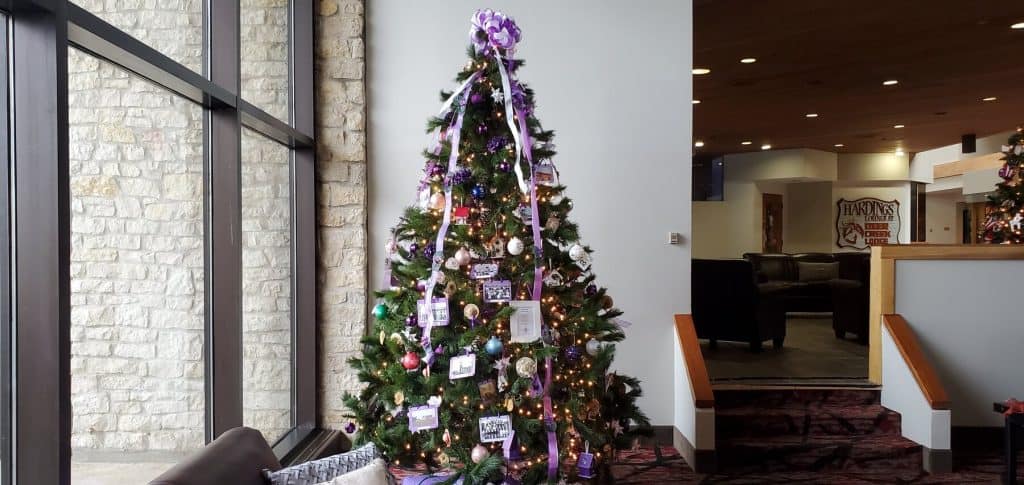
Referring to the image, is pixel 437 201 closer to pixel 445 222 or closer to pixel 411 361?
pixel 445 222

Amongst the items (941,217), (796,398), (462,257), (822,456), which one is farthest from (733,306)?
(941,217)

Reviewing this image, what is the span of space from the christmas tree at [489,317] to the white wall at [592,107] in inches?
57.2

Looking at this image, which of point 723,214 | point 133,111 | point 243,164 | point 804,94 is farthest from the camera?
point 723,214

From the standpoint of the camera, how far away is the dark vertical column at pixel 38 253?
5.96ft

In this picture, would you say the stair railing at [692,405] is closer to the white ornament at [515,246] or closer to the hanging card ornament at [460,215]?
the white ornament at [515,246]

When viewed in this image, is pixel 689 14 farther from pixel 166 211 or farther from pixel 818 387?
pixel 166 211

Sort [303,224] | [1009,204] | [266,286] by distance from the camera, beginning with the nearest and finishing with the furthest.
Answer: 1. [266,286]
2. [303,224]
3. [1009,204]

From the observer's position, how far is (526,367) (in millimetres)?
2984

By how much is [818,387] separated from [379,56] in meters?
3.79

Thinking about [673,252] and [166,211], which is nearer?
[166,211]

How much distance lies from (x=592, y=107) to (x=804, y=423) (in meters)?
2.54

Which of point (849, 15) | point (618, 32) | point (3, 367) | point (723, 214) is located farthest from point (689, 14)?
point (723, 214)

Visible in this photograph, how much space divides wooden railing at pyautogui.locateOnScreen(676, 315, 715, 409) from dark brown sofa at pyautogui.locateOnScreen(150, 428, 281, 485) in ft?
9.25

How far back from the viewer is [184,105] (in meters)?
2.91
